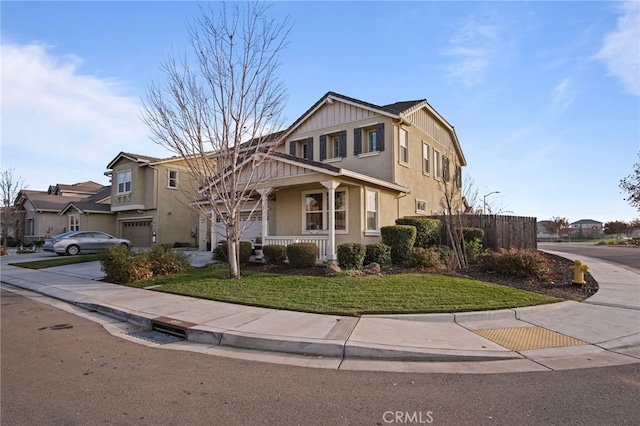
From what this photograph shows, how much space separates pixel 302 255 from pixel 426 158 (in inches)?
416

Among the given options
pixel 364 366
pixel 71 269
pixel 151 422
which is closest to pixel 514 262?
pixel 364 366

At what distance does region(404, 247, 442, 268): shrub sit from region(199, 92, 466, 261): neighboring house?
7.95 feet

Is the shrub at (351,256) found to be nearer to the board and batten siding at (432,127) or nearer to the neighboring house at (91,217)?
the board and batten siding at (432,127)

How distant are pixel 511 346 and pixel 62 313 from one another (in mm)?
8774

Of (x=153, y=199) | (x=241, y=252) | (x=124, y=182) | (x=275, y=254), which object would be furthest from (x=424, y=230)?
(x=124, y=182)

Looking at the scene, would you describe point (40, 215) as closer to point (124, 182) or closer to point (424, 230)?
point (124, 182)

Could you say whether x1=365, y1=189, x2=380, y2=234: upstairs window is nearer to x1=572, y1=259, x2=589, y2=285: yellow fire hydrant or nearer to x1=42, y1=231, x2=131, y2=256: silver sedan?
x1=572, y1=259, x2=589, y2=285: yellow fire hydrant

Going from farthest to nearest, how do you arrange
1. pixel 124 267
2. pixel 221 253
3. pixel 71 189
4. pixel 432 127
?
pixel 71 189 < pixel 432 127 < pixel 221 253 < pixel 124 267

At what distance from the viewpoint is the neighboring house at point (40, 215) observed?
112ft

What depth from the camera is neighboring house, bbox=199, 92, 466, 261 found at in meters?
13.5

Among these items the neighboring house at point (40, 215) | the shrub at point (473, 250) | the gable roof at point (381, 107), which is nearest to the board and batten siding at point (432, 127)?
the gable roof at point (381, 107)

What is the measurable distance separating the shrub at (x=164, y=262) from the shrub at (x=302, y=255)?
368 cm

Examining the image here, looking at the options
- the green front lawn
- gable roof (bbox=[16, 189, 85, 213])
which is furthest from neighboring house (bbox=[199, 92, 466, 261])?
gable roof (bbox=[16, 189, 85, 213])

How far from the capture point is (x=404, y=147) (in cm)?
1672
